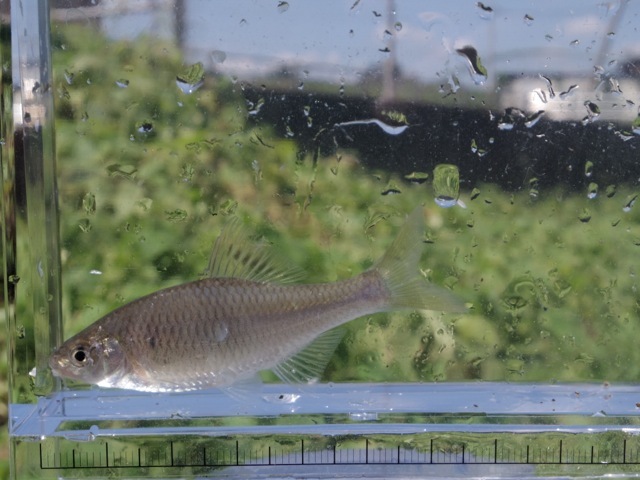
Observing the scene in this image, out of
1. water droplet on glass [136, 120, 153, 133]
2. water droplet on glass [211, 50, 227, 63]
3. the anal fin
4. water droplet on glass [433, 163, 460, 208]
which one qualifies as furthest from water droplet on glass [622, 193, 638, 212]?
water droplet on glass [136, 120, 153, 133]

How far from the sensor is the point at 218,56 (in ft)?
4.71

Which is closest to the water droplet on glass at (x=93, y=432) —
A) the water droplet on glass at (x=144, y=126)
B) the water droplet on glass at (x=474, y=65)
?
the water droplet on glass at (x=144, y=126)

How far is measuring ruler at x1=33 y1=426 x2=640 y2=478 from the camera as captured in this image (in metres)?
1.50

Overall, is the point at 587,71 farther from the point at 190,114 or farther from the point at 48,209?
the point at 48,209

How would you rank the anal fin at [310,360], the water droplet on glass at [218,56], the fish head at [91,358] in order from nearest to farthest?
the fish head at [91,358], the anal fin at [310,360], the water droplet on glass at [218,56]

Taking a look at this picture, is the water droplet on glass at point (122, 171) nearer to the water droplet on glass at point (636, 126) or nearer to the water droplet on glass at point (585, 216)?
the water droplet on glass at point (585, 216)

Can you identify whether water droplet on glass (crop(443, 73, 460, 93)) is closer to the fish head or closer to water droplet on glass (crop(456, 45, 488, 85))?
water droplet on glass (crop(456, 45, 488, 85))

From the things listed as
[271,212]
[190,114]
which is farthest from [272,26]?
[271,212]

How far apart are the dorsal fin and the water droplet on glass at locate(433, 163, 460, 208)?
45 cm

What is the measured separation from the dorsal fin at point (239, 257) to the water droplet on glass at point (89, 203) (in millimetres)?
397

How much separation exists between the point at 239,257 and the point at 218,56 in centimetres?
49

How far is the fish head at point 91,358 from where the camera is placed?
1128mm

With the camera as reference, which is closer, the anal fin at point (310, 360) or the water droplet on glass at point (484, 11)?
the anal fin at point (310, 360)

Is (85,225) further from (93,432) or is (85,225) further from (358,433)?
(358,433)
